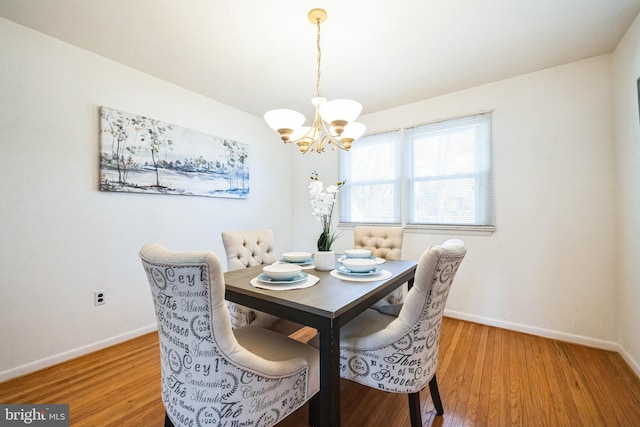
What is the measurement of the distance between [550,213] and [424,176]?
1141 millimetres

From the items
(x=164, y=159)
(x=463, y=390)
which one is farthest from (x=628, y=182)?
(x=164, y=159)

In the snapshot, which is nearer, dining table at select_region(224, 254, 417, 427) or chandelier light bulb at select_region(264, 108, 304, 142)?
dining table at select_region(224, 254, 417, 427)

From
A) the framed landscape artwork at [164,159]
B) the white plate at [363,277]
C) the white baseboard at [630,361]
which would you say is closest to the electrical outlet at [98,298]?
the framed landscape artwork at [164,159]

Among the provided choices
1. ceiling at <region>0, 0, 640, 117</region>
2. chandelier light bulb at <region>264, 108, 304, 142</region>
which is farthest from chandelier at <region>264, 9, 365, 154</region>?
ceiling at <region>0, 0, 640, 117</region>

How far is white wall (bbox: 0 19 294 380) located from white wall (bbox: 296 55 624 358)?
3127 millimetres

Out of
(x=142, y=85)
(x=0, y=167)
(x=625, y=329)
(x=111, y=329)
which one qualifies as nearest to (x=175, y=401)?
(x=111, y=329)

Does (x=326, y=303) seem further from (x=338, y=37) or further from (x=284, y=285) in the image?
(x=338, y=37)

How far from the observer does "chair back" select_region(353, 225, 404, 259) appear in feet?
7.51

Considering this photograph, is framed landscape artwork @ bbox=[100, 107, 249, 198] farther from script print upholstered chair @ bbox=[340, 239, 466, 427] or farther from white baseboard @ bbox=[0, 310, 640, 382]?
script print upholstered chair @ bbox=[340, 239, 466, 427]

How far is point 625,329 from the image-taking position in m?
1.95

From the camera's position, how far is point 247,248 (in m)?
1.98

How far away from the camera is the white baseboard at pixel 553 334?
1.93 metres

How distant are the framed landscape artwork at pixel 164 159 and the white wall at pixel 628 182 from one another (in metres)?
3.42

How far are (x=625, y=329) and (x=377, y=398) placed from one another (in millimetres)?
2012
